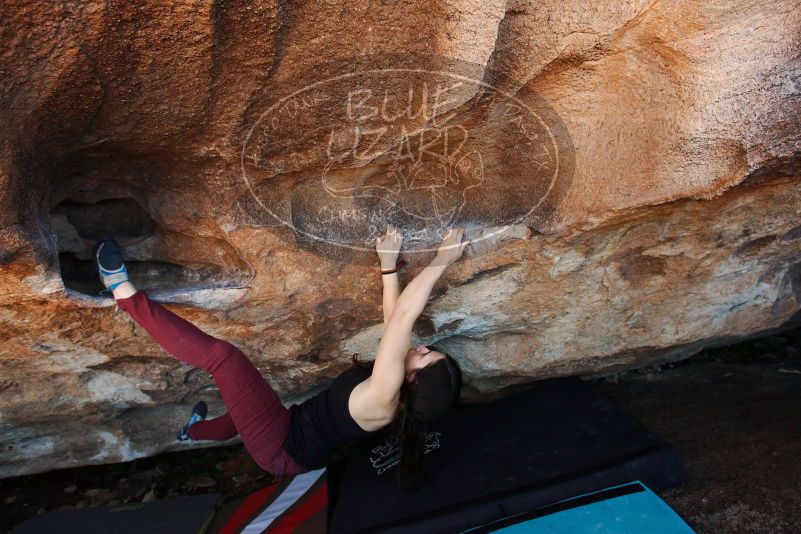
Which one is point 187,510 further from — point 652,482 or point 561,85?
point 561,85

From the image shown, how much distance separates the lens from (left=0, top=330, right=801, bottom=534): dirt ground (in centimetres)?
157

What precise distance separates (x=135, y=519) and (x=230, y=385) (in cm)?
62

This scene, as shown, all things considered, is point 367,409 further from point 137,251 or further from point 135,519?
point 135,519

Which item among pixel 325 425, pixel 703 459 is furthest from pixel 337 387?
pixel 703 459

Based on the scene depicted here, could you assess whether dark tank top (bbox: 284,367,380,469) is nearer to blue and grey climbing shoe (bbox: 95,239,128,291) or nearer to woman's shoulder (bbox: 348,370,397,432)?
woman's shoulder (bbox: 348,370,397,432)

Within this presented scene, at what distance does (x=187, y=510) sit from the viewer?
67.4 inches

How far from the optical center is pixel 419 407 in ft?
4.65

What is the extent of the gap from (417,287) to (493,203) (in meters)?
→ 0.29

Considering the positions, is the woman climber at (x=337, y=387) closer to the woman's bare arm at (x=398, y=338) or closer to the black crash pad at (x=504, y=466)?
the woman's bare arm at (x=398, y=338)

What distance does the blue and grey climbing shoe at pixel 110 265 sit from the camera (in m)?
1.32

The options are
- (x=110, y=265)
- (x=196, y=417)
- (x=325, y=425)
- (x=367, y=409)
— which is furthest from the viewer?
(x=196, y=417)

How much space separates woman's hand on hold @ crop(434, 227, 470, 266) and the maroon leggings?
1.82ft

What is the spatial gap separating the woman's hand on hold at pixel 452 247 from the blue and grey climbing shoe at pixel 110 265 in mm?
733

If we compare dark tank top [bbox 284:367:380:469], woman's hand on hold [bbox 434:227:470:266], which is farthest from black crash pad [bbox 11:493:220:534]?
woman's hand on hold [bbox 434:227:470:266]
